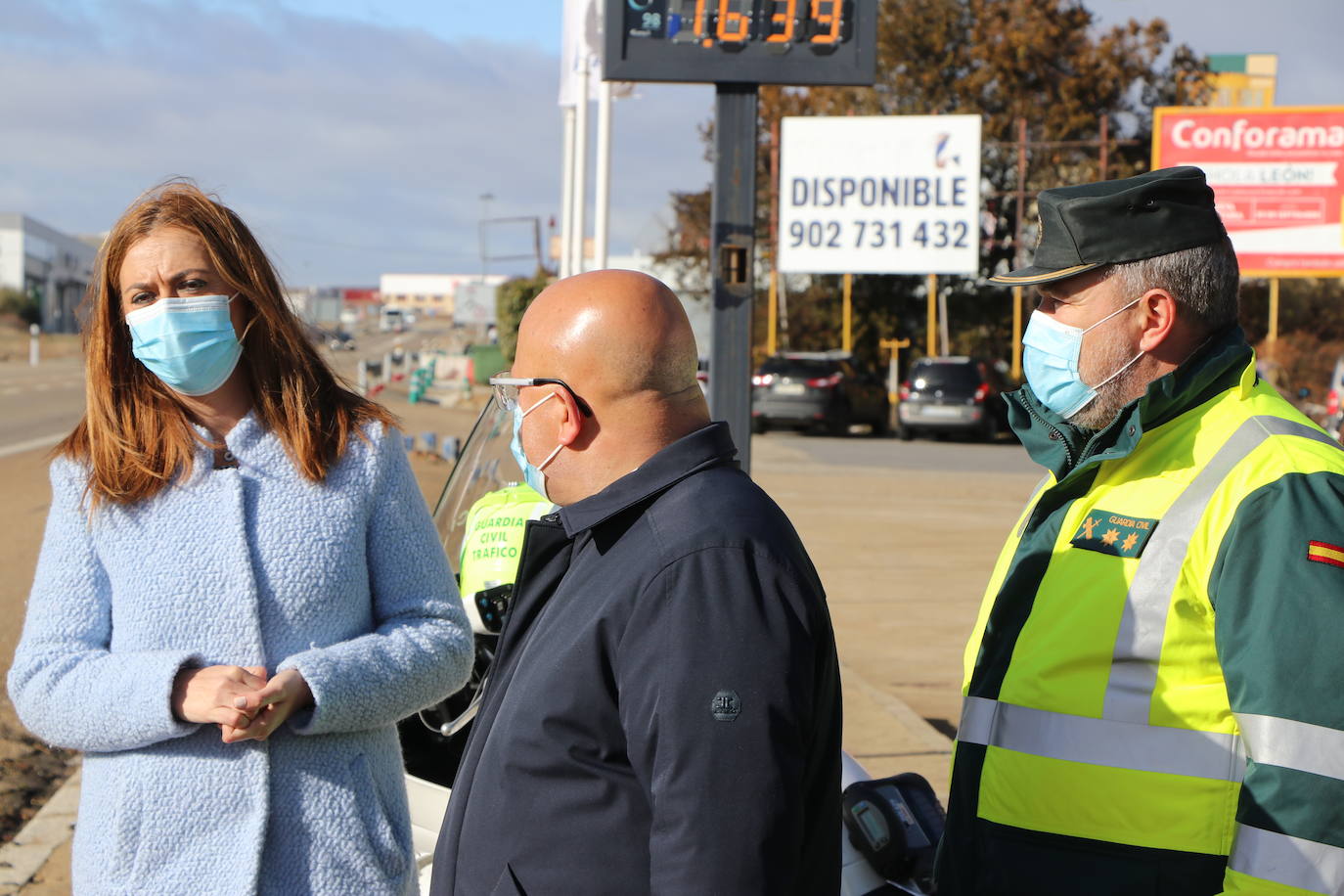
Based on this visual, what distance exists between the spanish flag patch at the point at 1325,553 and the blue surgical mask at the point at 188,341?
1884 mm

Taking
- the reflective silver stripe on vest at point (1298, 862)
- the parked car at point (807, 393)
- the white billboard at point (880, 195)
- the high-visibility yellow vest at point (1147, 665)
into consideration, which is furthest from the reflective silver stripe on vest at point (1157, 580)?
the white billboard at point (880, 195)

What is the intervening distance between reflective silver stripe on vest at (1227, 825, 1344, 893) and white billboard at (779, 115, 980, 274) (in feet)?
90.5

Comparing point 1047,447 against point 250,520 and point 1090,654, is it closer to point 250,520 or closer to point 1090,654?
point 1090,654

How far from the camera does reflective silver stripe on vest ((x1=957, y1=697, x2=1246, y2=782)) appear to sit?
2.02 m

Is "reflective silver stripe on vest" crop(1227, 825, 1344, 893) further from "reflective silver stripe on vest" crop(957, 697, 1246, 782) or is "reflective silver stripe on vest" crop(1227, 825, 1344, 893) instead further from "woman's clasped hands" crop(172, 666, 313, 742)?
"woman's clasped hands" crop(172, 666, 313, 742)

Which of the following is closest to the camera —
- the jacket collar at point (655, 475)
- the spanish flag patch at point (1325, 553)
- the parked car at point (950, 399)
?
the jacket collar at point (655, 475)

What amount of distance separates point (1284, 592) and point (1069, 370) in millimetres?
668

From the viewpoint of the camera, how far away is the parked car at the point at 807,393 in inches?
997

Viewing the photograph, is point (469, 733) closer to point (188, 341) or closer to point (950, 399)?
point (188, 341)

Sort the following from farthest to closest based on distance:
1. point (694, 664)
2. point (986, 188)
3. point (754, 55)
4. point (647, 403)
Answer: point (986, 188), point (754, 55), point (647, 403), point (694, 664)

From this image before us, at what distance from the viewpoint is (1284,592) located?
185cm

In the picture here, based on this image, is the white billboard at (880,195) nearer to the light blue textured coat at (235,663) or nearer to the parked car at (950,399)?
the parked car at (950,399)

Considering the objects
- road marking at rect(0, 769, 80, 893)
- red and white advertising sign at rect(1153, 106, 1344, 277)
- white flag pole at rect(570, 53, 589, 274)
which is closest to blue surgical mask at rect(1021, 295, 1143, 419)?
road marking at rect(0, 769, 80, 893)

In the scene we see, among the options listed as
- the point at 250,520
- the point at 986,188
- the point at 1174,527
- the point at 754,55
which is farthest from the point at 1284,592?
the point at 986,188
